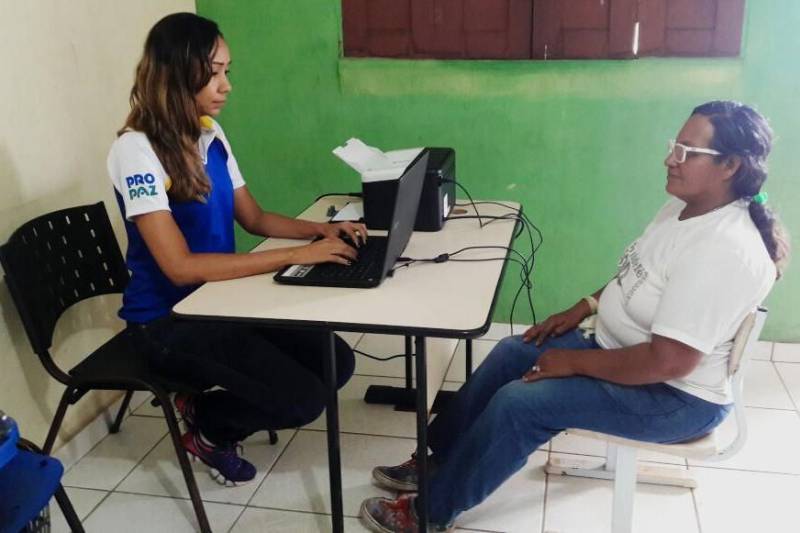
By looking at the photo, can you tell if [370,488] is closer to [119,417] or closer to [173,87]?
[119,417]

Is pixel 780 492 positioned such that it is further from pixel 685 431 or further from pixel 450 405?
pixel 450 405

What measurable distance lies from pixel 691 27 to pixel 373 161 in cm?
127

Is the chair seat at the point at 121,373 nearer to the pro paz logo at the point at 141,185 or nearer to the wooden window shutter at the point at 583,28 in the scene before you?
the pro paz logo at the point at 141,185

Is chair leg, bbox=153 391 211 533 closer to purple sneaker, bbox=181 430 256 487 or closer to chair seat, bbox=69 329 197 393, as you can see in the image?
chair seat, bbox=69 329 197 393

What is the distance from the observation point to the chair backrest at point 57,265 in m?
1.89

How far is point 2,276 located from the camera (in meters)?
2.01

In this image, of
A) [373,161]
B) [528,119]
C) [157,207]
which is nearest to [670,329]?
[373,161]

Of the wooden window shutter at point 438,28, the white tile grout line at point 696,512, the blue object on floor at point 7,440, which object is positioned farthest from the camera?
the wooden window shutter at point 438,28

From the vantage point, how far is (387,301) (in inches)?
64.9

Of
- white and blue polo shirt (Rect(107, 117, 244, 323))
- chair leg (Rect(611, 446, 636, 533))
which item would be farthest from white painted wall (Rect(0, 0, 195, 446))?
chair leg (Rect(611, 446, 636, 533))

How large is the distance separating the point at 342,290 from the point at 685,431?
0.83 m

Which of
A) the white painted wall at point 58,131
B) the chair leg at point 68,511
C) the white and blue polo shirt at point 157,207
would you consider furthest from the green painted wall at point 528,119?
the chair leg at point 68,511

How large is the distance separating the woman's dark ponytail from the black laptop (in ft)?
2.23

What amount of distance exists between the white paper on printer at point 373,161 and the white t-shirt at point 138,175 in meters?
0.55
